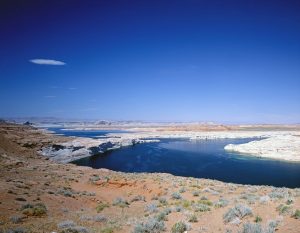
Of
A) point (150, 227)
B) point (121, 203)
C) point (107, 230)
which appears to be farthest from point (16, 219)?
point (121, 203)

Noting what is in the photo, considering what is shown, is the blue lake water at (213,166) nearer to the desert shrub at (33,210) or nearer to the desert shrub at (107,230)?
the desert shrub at (33,210)

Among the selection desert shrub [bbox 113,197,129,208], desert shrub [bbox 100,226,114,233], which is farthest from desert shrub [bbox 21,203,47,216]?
desert shrub [bbox 113,197,129,208]

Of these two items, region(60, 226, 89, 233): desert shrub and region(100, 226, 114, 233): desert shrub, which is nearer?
region(60, 226, 89, 233): desert shrub

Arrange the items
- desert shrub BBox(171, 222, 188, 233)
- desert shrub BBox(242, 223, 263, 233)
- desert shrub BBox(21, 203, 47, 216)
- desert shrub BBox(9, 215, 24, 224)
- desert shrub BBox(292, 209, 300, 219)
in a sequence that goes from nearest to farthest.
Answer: desert shrub BBox(242, 223, 263, 233) < desert shrub BBox(292, 209, 300, 219) < desert shrub BBox(171, 222, 188, 233) < desert shrub BBox(9, 215, 24, 224) < desert shrub BBox(21, 203, 47, 216)

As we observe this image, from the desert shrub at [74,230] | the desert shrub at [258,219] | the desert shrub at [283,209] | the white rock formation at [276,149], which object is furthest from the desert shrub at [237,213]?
the white rock formation at [276,149]

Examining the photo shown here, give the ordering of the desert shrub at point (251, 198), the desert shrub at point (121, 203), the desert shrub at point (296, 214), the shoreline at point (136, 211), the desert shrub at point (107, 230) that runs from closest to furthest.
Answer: the desert shrub at point (296, 214), the shoreline at point (136, 211), the desert shrub at point (107, 230), the desert shrub at point (251, 198), the desert shrub at point (121, 203)

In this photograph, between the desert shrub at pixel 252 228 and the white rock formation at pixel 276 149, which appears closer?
the desert shrub at pixel 252 228

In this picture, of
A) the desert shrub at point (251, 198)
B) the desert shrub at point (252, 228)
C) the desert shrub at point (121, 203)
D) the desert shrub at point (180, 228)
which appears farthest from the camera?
the desert shrub at point (121, 203)

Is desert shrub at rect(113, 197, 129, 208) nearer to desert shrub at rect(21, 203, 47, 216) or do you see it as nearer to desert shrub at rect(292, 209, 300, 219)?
desert shrub at rect(21, 203, 47, 216)

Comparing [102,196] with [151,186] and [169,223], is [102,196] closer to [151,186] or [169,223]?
[151,186]

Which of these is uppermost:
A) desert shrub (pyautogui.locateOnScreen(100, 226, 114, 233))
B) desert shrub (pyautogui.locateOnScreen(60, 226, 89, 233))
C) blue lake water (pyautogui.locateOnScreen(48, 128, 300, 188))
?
desert shrub (pyautogui.locateOnScreen(60, 226, 89, 233))

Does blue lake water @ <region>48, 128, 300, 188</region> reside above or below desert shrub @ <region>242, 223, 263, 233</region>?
below

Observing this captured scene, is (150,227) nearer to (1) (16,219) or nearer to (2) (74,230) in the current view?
→ (2) (74,230)

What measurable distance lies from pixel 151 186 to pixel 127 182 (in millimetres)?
3255
